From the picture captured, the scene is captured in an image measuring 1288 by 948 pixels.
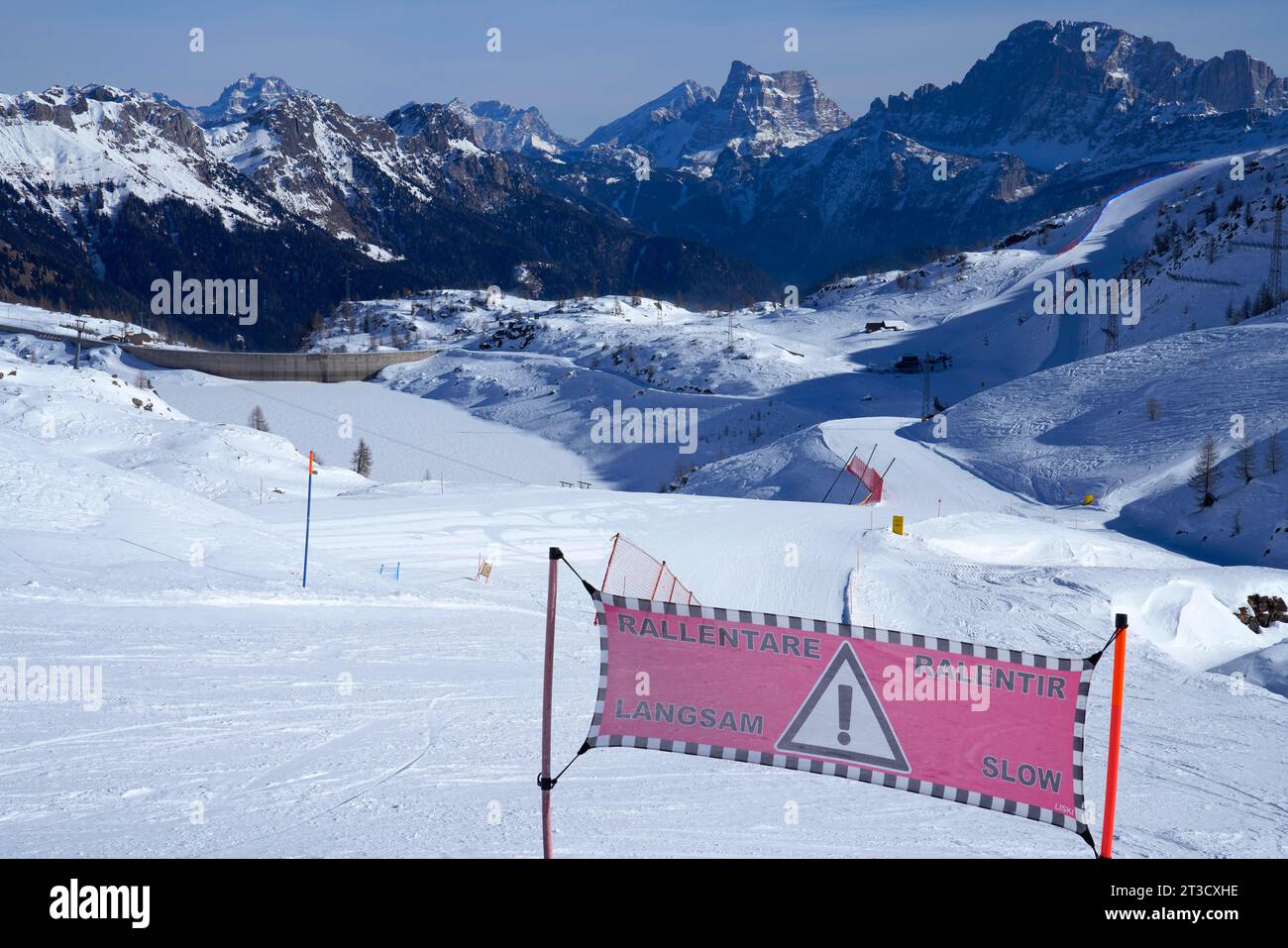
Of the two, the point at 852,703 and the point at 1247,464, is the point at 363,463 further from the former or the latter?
the point at 852,703

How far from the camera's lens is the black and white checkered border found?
20.7ft

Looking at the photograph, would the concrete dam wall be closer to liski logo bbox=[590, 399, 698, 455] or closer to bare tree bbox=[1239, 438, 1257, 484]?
liski logo bbox=[590, 399, 698, 455]

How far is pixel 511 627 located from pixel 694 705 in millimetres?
10079

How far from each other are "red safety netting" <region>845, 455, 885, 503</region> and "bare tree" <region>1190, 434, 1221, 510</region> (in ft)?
35.4

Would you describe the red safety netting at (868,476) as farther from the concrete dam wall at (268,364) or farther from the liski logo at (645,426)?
the concrete dam wall at (268,364)

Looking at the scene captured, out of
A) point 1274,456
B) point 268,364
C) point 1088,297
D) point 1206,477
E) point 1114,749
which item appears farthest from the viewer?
point 268,364

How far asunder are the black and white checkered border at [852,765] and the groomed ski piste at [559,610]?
1.16 m

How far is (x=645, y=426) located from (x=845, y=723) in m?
70.2

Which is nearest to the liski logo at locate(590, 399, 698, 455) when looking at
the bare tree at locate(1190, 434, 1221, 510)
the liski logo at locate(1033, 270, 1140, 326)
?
the liski logo at locate(1033, 270, 1140, 326)

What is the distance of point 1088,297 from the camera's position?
278 feet

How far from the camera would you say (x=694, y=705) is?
704 centimetres

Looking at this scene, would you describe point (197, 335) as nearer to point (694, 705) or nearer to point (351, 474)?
point (351, 474)

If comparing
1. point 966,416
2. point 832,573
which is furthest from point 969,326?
point 832,573

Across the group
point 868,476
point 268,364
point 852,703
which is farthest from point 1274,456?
point 268,364
